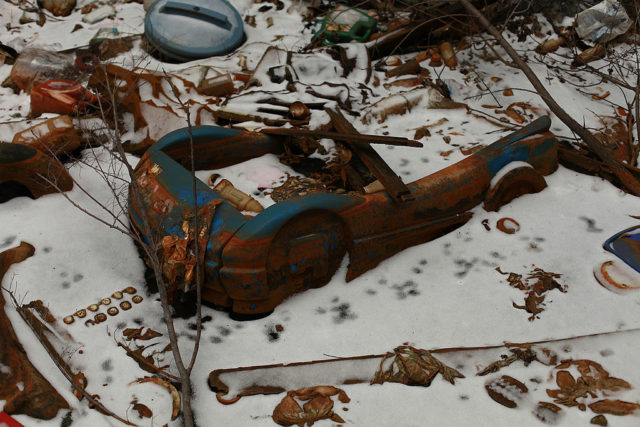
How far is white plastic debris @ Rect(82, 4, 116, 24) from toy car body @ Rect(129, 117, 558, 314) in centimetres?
304

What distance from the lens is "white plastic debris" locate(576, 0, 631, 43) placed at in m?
4.54

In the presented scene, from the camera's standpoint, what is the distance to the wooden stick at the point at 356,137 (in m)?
2.95

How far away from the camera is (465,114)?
3852 mm

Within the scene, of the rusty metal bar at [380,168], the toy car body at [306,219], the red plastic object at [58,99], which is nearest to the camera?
the toy car body at [306,219]

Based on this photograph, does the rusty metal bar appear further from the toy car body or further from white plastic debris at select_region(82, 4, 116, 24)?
white plastic debris at select_region(82, 4, 116, 24)

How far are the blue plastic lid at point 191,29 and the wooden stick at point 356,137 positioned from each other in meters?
1.70

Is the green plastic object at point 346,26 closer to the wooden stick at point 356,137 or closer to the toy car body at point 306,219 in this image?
the wooden stick at point 356,137

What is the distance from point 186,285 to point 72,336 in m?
0.56

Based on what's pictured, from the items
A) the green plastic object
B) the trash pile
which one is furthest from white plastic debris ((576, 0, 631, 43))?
the green plastic object

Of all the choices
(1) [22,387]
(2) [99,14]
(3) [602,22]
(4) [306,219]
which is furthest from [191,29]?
(3) [602,22]

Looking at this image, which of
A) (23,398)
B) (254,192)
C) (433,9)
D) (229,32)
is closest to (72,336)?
(23,398)

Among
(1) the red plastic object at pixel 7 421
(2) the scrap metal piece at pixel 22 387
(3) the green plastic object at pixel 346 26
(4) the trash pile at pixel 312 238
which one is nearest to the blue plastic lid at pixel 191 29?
(4) the trash pile at pixel 312 238

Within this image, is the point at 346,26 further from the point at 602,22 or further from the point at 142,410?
the point at 142,410

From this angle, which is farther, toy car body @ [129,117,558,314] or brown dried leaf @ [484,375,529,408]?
toy car body @ [129,117,558,314]
